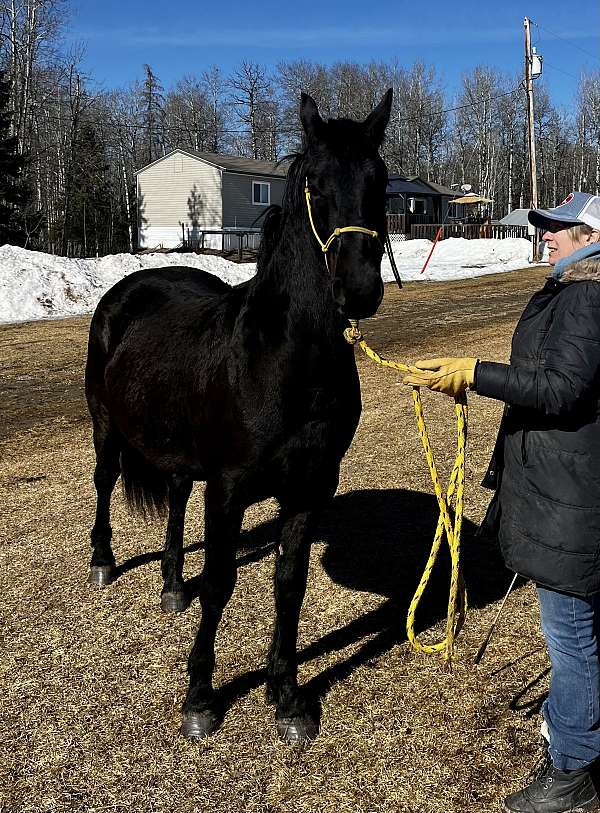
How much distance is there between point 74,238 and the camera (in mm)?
40094

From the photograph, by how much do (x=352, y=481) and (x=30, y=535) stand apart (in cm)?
281

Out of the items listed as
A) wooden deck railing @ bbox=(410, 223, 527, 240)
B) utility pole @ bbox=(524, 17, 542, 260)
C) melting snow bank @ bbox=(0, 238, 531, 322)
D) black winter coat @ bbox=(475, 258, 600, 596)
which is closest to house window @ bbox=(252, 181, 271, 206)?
wooden deck railing @ bbox=(410, 223, 527, 240)

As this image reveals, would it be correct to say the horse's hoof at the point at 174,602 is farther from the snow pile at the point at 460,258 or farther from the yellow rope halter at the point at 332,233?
the snow pile at the point at 460,258

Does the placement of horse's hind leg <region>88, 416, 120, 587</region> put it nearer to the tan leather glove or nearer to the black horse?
the black horse

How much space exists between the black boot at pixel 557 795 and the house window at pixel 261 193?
1762 inches

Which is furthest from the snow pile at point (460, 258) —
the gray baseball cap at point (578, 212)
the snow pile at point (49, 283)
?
the gray baseball cap at point (578, 212)

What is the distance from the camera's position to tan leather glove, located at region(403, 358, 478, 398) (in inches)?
104

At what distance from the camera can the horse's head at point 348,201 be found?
99.9 inches

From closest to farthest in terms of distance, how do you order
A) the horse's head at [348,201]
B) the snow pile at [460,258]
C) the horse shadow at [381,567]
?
1. the horse's head at [348,201]
2. the horse shadow at [381,567]
3. the snow pile at [460,258]

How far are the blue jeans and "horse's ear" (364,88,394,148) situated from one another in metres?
1.84

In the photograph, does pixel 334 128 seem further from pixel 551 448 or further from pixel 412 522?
pixel 412 522

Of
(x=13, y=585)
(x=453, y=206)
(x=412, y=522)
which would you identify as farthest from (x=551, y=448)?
(x=453, y=206)

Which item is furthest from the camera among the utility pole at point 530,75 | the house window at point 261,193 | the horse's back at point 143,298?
the house window at point 261,193

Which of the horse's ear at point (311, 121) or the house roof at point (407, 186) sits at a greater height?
the house roof at point (407, 186)
